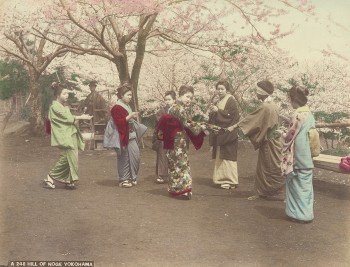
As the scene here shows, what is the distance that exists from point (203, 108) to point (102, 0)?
7883mm

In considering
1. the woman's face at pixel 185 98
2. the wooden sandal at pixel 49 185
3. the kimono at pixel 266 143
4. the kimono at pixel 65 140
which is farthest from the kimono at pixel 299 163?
the wooden sandal at pixel 49 185

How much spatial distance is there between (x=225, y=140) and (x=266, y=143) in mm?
854

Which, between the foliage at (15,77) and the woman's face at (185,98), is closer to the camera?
the woman's face at (185,98)

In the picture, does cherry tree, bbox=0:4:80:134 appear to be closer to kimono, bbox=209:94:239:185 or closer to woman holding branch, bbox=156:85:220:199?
kimono, bbox=209:94:239:185

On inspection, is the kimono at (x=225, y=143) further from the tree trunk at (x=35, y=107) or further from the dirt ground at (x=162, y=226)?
the tree trunk at (x=35, y=107)

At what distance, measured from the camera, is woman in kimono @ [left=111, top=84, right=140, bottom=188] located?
727 centimetres

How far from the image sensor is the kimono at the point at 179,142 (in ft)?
21.6

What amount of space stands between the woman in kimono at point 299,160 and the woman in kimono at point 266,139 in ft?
3.29

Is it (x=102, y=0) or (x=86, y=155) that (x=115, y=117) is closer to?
(x=102, y=0)

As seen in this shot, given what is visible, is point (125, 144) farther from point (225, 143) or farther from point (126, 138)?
point (225, 143)

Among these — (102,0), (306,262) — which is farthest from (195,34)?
(306,262)

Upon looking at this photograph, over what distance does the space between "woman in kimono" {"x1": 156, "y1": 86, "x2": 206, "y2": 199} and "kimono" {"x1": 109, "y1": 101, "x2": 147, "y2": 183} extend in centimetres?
82

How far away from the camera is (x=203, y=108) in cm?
1617

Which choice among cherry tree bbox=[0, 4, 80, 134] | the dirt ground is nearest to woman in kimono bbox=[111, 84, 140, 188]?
the dirt ground
